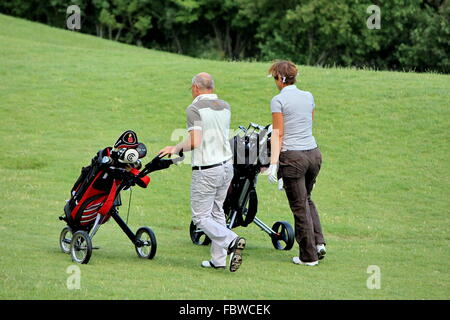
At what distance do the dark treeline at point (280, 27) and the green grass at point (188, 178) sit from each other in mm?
24984

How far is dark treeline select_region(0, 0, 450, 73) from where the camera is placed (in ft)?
180

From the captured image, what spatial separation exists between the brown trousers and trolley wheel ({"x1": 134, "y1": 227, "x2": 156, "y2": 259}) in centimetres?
182

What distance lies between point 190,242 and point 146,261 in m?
2.02

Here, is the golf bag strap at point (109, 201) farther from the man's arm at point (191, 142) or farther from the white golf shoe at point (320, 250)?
the white golf shoe at point (320, 250)

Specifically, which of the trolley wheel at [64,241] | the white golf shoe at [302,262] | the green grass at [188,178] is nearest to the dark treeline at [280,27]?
the green grass at [188,178]

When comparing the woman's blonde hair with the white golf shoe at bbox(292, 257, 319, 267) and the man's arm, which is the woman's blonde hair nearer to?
the man's arm

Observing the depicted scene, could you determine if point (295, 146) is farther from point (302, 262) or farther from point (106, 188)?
point (106, 188)

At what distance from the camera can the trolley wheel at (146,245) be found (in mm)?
10477

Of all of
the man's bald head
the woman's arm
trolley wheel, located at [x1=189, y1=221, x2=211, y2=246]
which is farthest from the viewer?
trolley wheel, located at [x1=189, y1=221, x2=211, y2=246]

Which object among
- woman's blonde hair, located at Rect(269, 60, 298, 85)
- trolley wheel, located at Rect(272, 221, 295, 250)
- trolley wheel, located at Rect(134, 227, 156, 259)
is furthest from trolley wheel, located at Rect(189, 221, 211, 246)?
woman's blonde hair, located at Rect(269, 60, 298, 85)

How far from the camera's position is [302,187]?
1034cm

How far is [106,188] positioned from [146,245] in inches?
35.9

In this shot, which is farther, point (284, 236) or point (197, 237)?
point (197, 237)

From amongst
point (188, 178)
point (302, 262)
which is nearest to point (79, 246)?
point (302, 262)
